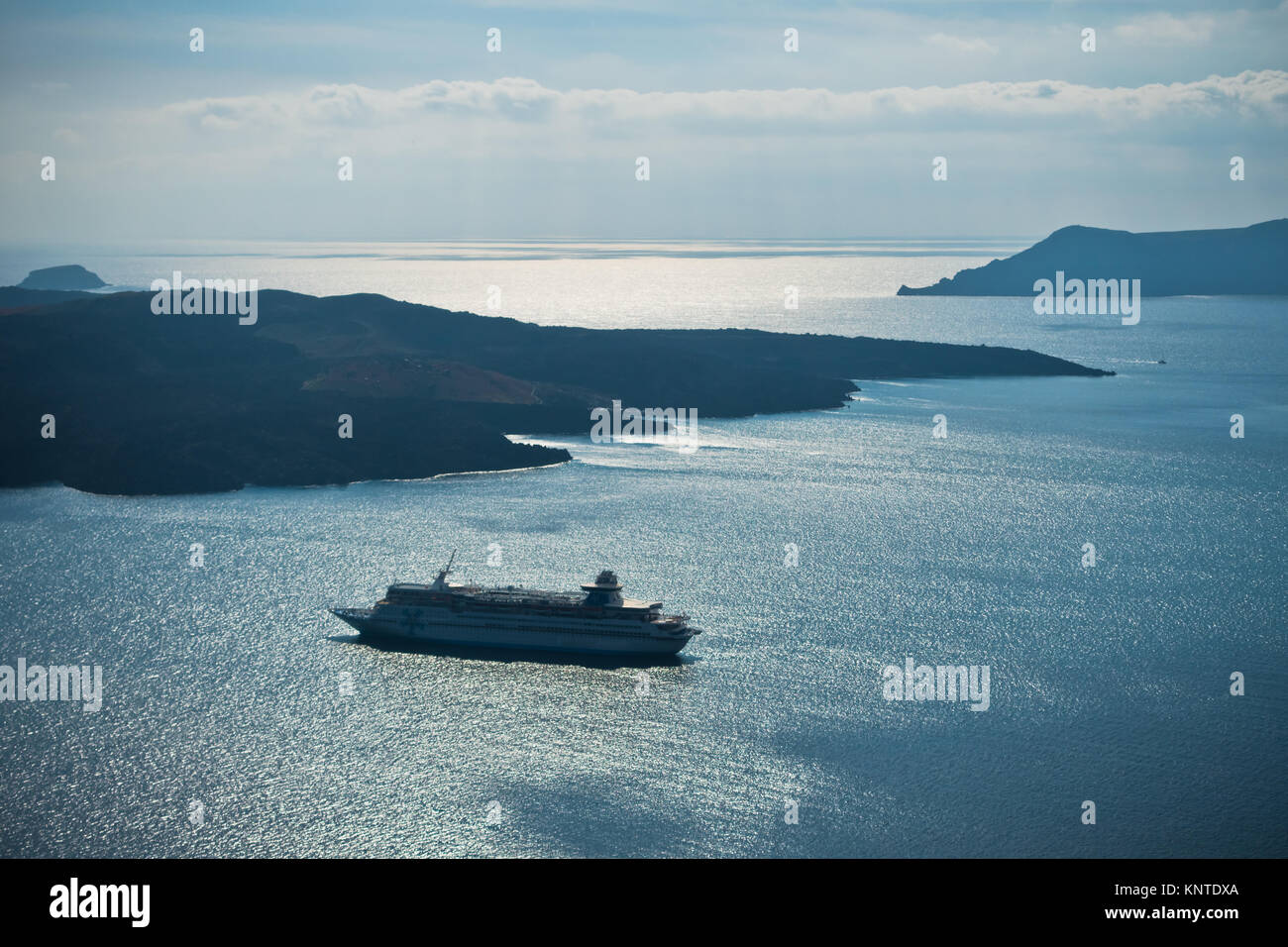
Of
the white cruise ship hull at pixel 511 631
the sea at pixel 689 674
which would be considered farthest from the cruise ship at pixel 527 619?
the sea at pixel 689 674

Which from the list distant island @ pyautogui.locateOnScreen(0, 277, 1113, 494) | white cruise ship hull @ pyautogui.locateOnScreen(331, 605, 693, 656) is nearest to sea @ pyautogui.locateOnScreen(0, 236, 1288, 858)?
white cruise ship hull @ pyautogui.locateOnScreen(331, 605, 693, 656)

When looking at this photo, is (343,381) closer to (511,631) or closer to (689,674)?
(511,631)

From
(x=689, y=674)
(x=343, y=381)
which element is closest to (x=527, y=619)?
(x=689, y=674)

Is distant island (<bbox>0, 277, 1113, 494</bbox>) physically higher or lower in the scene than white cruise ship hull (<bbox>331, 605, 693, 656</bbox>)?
higher

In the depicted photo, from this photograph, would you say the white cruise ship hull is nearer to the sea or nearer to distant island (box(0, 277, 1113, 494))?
the sea

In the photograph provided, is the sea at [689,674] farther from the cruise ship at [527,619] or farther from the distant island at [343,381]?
the distant island at [343,381]

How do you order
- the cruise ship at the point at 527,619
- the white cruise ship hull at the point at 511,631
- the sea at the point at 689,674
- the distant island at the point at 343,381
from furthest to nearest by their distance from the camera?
the distant island at the point at 343,381, the cruise ship at the point at 527,619, the white cruise ship hull at the point at 511,631, the sea at the point at 689,674
